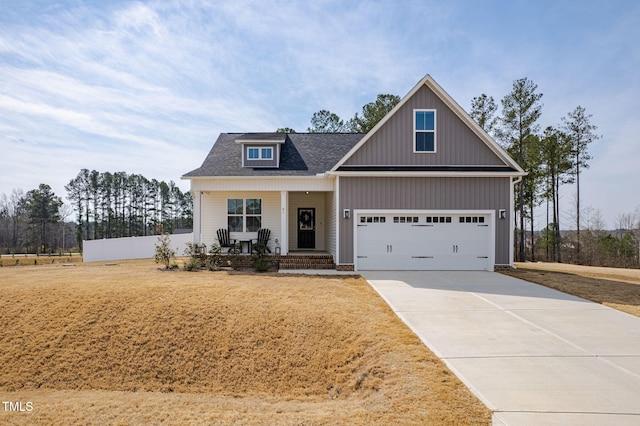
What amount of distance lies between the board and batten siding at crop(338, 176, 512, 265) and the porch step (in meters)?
0.79

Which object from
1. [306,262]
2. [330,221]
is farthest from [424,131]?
[306,262]

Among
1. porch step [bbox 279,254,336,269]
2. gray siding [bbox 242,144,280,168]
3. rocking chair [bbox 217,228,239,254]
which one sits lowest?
porch step [bbox 279,254,336,269]

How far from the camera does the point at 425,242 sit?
44.3 feet

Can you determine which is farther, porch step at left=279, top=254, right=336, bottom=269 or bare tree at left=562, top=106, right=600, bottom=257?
bare tree at left=562, top=106, right=600, bottom=257

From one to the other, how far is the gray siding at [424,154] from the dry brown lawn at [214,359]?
6.16m

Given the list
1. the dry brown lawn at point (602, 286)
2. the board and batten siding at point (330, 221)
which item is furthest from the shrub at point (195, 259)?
the dry brown lawn at point (602, 286)

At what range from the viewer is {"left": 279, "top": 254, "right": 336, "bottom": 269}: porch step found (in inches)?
540

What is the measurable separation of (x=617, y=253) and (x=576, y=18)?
20842 mm

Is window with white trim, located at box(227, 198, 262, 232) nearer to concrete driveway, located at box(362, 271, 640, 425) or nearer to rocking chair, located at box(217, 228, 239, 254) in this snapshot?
rocking chair, located at box(217, 228, 239, 254)

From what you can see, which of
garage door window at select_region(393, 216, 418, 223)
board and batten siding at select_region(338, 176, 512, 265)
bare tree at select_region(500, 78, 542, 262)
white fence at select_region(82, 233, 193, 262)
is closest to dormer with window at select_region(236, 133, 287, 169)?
board and batten siding at select_region(338, 176, 512, 265)

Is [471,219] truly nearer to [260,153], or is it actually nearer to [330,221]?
Answer: [330,221]

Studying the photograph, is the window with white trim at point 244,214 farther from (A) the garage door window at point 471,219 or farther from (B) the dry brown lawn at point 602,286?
(B) the dry brown lawn at point 602,286

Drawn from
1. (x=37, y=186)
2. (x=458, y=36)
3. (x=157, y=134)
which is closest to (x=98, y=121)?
(x=157, y=134)

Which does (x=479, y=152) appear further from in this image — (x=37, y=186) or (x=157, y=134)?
(x=37, y=186)
